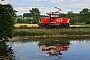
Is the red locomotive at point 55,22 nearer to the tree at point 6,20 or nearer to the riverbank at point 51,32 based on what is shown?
the riverbank at point 51,32

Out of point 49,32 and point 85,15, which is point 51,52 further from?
point 85,15

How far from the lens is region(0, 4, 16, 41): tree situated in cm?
2398

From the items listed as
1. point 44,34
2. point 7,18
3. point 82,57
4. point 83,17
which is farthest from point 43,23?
point 83,17

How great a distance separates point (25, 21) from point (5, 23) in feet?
156

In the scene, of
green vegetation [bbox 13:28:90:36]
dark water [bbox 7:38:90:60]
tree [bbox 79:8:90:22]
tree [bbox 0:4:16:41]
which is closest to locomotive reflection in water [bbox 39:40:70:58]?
dark water [bbox 7:38:90:60]

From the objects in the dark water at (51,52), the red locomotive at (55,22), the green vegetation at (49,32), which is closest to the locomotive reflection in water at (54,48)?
the dark water at (51,52)

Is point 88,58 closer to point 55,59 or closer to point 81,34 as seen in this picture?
point 55,59

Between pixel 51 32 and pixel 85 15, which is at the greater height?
pixel 85 15

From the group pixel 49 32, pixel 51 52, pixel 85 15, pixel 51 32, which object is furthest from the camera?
pixel 85 15

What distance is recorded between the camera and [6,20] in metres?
24.8

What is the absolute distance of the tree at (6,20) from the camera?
23983 mm

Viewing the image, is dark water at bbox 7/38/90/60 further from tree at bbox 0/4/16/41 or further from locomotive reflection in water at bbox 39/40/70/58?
tree at bbox 0/4/16/41

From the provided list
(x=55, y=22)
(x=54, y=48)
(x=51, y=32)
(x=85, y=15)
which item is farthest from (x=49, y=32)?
(x=85, y=15)

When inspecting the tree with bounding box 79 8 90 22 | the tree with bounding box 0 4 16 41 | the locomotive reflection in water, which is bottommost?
the locomotive reflection in water
